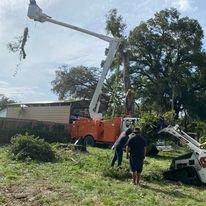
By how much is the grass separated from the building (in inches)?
1114

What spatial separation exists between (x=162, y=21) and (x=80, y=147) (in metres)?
31.5

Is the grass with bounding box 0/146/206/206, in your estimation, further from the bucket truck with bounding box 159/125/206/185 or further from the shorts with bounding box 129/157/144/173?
the bucket truck with bounding box 159/125/206/185

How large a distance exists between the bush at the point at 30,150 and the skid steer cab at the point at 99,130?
6434mm

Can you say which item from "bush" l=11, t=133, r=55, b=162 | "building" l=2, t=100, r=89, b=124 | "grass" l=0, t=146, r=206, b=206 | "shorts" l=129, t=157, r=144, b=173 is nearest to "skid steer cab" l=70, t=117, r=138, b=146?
"bush" l=11, t=133, r=55, b=162

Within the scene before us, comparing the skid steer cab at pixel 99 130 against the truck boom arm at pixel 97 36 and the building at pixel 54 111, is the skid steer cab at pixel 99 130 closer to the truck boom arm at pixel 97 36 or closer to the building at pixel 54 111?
the truck boom arm at pixel 97 36

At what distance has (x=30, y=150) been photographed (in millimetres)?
20047

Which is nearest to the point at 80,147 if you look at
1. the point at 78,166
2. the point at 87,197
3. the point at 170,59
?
the point at 78,166

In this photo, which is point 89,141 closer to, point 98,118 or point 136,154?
point 98,118

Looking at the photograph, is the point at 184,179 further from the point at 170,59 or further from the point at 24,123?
the point at 170,59

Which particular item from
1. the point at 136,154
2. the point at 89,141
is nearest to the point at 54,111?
the point at 89,141

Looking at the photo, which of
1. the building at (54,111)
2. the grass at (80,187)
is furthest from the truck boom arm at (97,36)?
the building at (54,111)

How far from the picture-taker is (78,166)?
18.3 m

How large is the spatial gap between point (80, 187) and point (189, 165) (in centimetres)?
508

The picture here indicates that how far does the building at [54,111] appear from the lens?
157 ft
